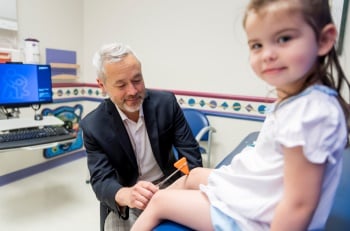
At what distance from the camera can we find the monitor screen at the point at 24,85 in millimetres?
1896

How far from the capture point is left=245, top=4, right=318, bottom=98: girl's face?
0.53 metres

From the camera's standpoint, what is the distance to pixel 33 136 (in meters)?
1.88

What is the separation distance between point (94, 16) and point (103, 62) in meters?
1.96

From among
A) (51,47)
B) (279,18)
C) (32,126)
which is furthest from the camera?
(51,47)

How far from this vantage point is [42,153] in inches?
106

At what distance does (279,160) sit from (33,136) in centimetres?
182

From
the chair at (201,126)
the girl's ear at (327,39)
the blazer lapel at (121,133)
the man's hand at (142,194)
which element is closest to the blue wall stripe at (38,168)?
the chair at (201,126)

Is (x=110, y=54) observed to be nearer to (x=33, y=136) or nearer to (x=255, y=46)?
(x=255, y=46)

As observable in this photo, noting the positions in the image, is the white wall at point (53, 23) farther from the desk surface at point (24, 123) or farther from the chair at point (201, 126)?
the chair at point (201, 126)

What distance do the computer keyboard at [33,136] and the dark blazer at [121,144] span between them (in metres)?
0.79

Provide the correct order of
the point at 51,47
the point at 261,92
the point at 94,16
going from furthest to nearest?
the point at 94,16 → the point at 51,47 → the point at 261,92

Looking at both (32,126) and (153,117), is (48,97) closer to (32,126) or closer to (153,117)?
(32,126)

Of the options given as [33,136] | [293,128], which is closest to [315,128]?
[293,128]

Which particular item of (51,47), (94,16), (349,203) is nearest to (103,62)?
(349,203)
